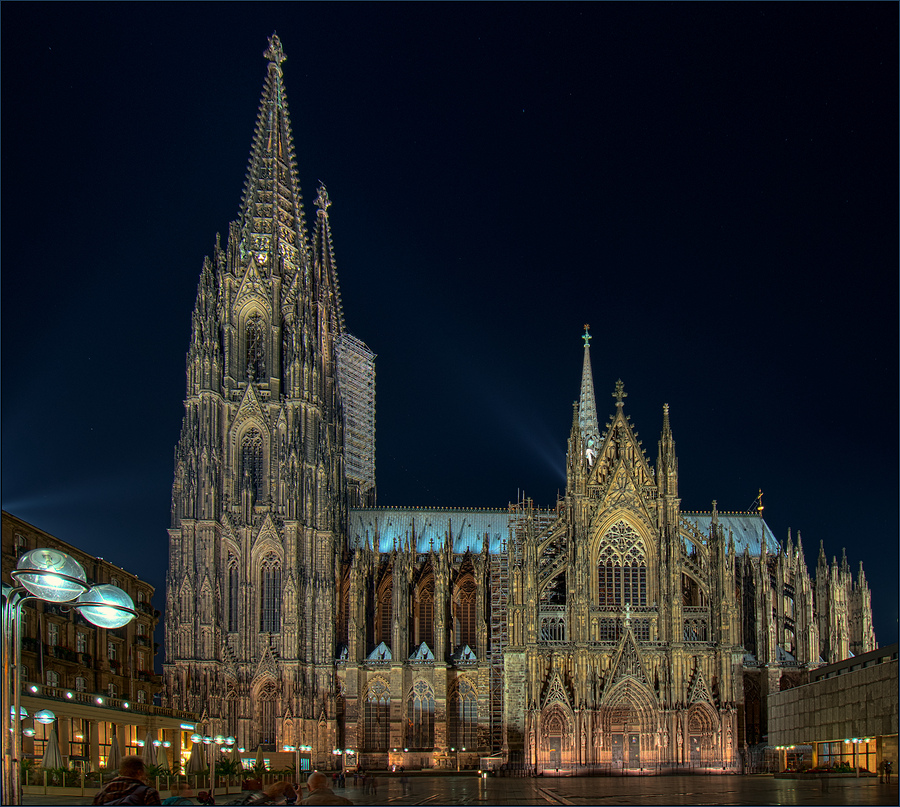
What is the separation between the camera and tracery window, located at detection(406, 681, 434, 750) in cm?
8788

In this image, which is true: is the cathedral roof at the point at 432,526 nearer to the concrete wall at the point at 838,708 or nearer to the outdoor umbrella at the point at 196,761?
the concrete wall at the point at 838,708

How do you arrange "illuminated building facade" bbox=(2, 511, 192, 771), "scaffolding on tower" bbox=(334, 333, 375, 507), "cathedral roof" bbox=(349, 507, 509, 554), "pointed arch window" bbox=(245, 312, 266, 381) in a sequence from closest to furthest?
"illuminated building facade" bbox=(2, 511, 192, 771) → "pointed arch window" bbox=(245, 312, 266, 381) → "cathedral roof" bbox=(349, 507, 509, 554) → "scaffolding on tower" bbox=(334, 333, 375, 507)

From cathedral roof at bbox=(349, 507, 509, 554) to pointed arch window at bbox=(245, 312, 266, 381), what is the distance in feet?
52.0

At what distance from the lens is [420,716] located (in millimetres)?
88562

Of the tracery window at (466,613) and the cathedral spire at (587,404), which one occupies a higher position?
the cathedral spire at (587,404)

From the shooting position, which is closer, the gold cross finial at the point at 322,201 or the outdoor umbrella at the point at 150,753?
the outdoor umbrella at the point at 150,753

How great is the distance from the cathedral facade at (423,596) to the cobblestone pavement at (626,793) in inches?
459

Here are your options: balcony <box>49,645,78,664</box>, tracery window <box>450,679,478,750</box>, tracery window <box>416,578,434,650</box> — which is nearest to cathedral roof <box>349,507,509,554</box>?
tracery window <box>416,578,434,650</box>

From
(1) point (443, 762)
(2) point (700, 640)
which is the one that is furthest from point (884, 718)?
(1) point (443, 762)

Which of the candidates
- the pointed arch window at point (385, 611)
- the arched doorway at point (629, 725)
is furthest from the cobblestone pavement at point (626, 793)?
the pointed arch window at point (385, 611)

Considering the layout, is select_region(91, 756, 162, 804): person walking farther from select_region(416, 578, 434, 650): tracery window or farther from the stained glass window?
select_region(416, 578, 434, 650): tracery window

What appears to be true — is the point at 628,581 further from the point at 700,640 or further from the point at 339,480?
the point at 339,480

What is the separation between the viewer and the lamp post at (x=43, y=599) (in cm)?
2319

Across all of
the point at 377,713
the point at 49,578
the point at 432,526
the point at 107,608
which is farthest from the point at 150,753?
the point at 432,526
